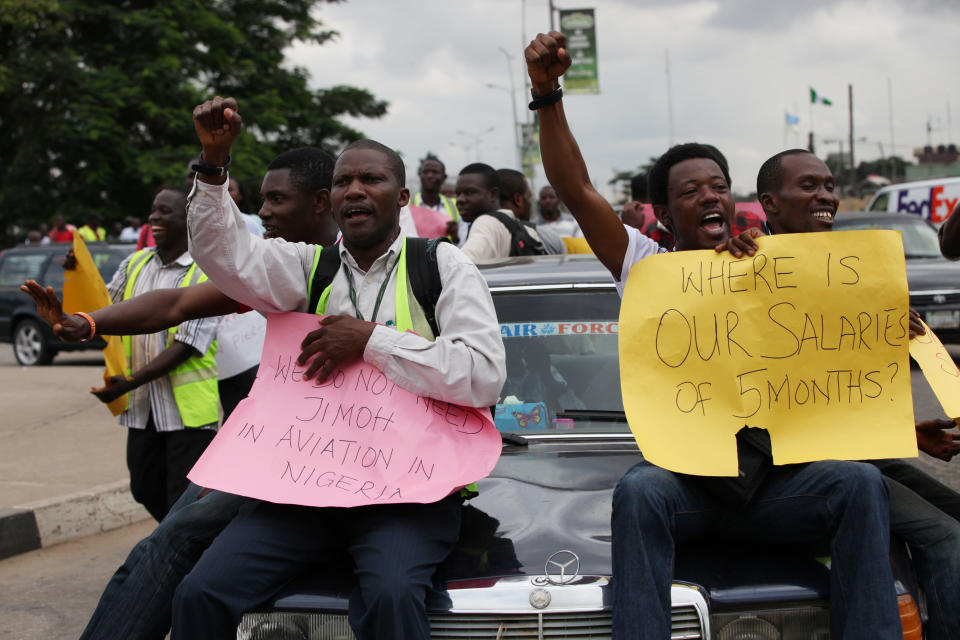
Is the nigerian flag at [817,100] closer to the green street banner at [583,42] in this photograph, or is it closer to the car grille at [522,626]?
the green street banner at [583,42]

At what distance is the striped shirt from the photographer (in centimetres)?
446

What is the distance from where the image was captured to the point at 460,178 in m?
6.86

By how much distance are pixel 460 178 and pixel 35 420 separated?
5.28 m

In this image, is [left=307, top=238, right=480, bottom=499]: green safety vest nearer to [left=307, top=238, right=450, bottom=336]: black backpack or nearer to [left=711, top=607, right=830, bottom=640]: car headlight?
[left=307, top=238, right=450, bottom=336]: black backpack

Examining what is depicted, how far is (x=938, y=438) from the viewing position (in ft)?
10.2

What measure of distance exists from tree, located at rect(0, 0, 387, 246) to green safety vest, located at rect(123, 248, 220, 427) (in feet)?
77.7

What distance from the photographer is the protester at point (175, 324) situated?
2893mm

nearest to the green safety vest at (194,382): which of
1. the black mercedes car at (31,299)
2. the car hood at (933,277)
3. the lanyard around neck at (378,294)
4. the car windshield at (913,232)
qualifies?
the lanyard around neck at (378,294)

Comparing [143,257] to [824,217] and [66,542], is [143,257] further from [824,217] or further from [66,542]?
[824,217]

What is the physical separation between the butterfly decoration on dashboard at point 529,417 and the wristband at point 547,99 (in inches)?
45.5

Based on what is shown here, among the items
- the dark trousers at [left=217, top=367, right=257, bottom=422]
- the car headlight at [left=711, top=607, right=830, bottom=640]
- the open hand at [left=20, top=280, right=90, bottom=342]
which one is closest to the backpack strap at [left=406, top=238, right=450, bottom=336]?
the open hand at [left=20, top=280, right=90, bottom=342]

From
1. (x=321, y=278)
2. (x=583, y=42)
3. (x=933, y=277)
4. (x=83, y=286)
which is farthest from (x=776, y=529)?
(x=583, y=42)

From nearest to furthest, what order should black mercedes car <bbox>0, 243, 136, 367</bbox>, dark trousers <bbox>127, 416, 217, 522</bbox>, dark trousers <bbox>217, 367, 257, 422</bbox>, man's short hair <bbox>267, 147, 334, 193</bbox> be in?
man's short hair <bbox>267, 147, 334, 193</bbox>, dark trousers <bbox>127, 416, 217, 522</bbox>, dark trousers <bbox>217, 367, 257, 422</bbox>, black mercedes car <bbox>0, 243, 136, 367</bbox>

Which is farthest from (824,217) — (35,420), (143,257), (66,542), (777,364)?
(35,420)
